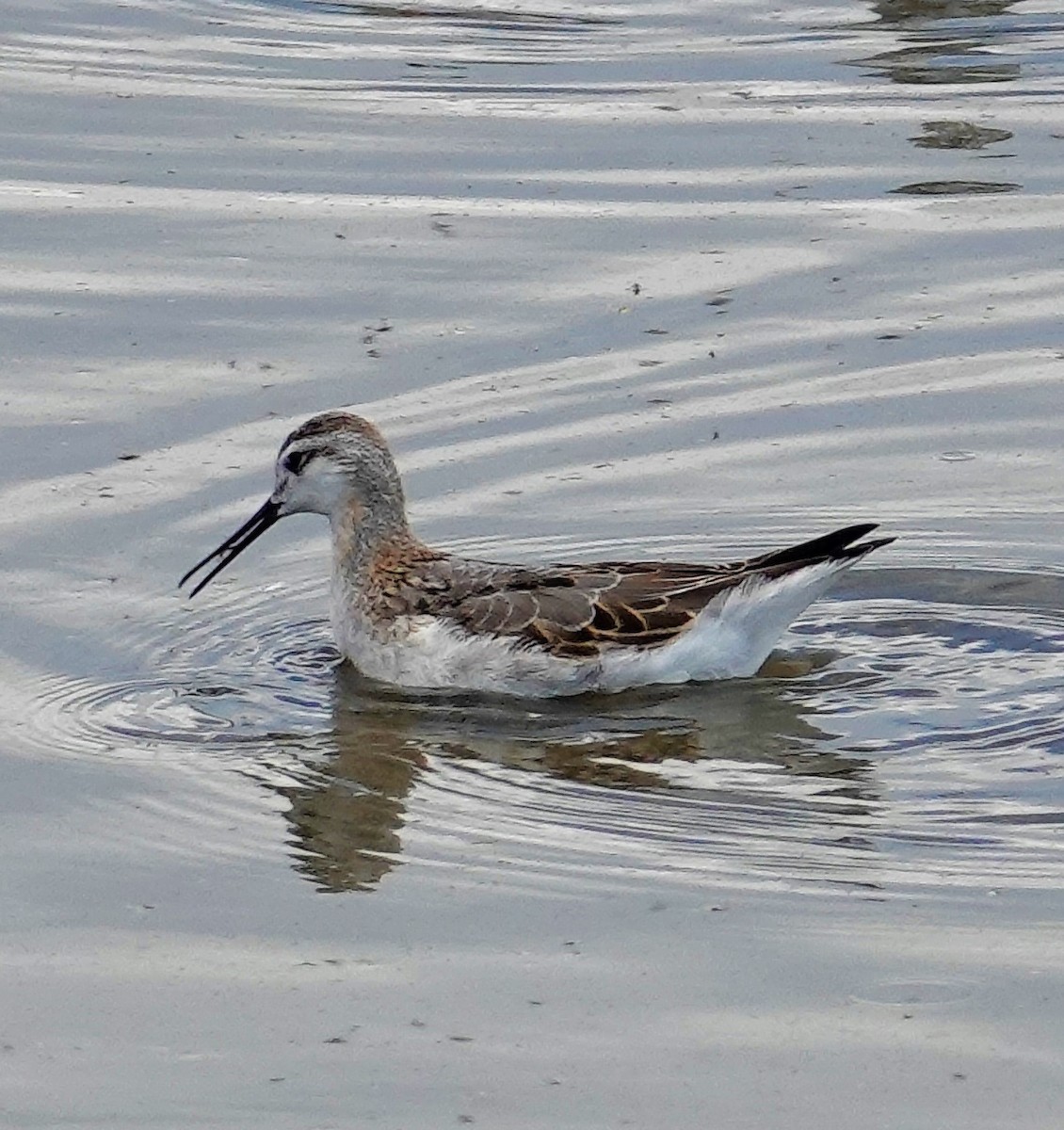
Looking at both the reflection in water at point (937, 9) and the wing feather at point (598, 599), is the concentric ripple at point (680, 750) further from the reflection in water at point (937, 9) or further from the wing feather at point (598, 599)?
the reflection in water at point (937, 9)

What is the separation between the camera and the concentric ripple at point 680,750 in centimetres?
827

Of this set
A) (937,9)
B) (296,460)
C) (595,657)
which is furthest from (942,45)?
(595,657)

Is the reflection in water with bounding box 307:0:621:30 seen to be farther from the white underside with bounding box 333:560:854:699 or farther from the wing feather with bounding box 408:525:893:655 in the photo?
the white underside with bounding box 333:560:854:699

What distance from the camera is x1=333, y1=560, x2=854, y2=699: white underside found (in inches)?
406

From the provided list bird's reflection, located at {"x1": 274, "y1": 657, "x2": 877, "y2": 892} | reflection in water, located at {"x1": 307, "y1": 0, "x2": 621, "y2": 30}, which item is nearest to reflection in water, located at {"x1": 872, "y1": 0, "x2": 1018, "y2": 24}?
reflection in water, located at {"x1": 307, "y1": 0, "x2": 621, "y2": 30}

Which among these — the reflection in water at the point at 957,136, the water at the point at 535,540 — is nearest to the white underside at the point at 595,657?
the water at the point at 535,540

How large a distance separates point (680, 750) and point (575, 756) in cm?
36

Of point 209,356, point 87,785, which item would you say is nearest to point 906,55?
point 209,356

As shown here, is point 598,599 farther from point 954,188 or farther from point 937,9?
point 937,9

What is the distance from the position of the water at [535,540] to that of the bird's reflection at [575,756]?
0.10ft

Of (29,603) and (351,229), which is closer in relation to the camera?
(29,603)

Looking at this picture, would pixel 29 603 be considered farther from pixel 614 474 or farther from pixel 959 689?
pixel 959 689

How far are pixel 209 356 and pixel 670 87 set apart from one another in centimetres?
545

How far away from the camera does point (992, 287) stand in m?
13.7
